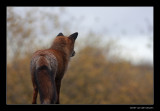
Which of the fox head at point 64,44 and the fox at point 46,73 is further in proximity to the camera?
the fox head at point 64,44

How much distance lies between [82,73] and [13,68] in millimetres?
10359

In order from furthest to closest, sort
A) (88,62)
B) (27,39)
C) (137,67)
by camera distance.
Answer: (137,67) < (88,62) < (27,39)

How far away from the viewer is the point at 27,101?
130ft

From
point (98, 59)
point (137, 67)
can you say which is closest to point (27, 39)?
point (98, 59)

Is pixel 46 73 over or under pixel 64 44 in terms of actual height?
under

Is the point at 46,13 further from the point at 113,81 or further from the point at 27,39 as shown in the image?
the point at 113,81

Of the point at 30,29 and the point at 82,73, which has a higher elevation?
the point at 30,29

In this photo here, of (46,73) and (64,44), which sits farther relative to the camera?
(64,44)

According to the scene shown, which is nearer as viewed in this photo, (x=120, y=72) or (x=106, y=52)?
(x=106, y=52)

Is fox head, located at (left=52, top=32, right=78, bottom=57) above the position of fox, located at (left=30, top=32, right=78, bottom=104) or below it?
above

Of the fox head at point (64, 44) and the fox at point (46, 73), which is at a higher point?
the fox head at point (64, 44)

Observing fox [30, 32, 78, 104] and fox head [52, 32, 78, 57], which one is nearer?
fox [30, 32, 78, 104]

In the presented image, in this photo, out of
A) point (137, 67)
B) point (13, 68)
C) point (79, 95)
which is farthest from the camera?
point (137, 67)

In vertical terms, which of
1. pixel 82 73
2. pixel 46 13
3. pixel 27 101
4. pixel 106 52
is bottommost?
pixel 27 101
